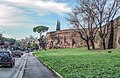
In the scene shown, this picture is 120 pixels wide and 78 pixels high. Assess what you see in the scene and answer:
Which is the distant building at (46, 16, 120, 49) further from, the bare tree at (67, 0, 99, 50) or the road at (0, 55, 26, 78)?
the road at (0, 55, 26, 78)

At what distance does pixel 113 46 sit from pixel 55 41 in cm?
5594

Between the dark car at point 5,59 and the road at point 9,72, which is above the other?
the dark car at point 5,59

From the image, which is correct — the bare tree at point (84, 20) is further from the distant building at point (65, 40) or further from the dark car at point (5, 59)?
the dark car at point (5, 59)

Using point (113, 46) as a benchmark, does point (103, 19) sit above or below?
above

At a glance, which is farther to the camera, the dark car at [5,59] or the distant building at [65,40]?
the distant building at [65,40]

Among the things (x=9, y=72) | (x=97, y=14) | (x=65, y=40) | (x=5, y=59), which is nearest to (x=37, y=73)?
(x=9, y=72)

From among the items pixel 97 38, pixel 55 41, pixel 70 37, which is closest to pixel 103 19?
pixel 97 38

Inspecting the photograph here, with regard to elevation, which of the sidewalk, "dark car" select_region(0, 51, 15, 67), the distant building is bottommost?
the sidewalk

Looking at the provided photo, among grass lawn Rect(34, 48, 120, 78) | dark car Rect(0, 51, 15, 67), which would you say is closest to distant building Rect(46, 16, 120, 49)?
grass lawn Rect(34, 48, 120, 78)

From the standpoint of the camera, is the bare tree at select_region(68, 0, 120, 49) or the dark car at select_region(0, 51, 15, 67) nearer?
the dark car at select_region(0, 51, 15, 67)

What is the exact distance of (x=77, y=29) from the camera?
86.9m

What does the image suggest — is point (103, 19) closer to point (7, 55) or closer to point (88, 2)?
point (88, 2)

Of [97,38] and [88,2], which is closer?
[88,2]

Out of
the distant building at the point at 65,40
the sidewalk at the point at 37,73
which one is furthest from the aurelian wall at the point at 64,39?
the sidewalk at the point at 37,73
